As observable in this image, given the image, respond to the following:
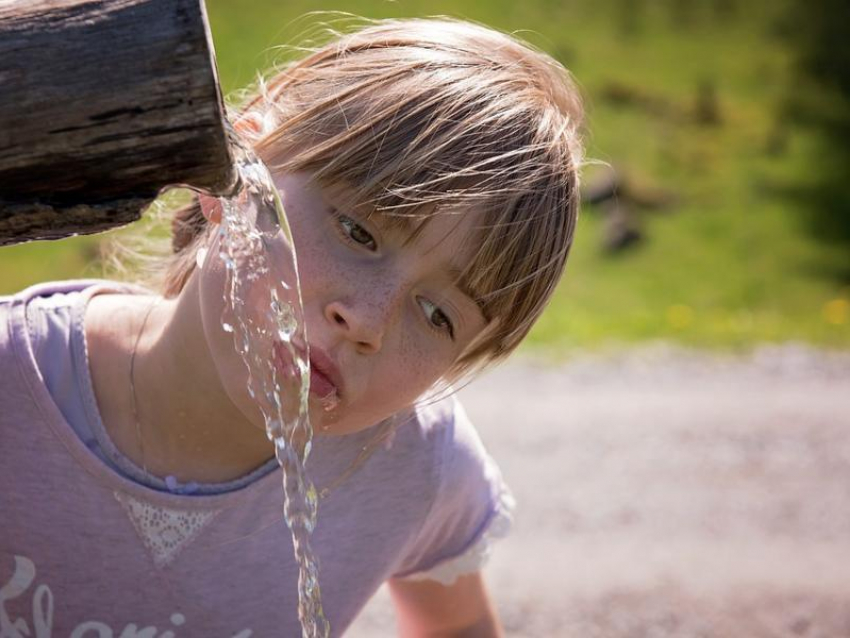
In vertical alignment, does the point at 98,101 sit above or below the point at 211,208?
above

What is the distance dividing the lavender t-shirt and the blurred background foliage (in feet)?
14.8

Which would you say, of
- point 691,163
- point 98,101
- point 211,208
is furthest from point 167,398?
point 691,163

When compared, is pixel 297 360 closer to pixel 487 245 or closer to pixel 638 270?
pixel 487 245

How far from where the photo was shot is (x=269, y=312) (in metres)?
1.68

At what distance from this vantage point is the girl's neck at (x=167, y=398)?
1.93 m

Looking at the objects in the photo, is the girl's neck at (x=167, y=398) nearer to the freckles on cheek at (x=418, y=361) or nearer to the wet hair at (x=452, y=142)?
the wet hair at (x=452, y=142)

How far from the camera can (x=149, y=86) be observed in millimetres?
1180

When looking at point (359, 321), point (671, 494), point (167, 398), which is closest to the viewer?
point (359, 321)

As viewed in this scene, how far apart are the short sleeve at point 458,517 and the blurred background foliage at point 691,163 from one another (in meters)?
4.38

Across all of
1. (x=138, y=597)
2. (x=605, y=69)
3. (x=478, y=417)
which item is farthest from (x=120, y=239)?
(x=605, y=69)

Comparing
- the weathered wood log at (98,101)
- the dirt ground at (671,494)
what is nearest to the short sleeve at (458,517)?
the weathered wood log at (98,101)

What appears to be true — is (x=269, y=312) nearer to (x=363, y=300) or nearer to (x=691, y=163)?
(x=363, y=300)

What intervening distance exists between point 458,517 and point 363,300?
0.74 meters

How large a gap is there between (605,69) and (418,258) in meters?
9.53
